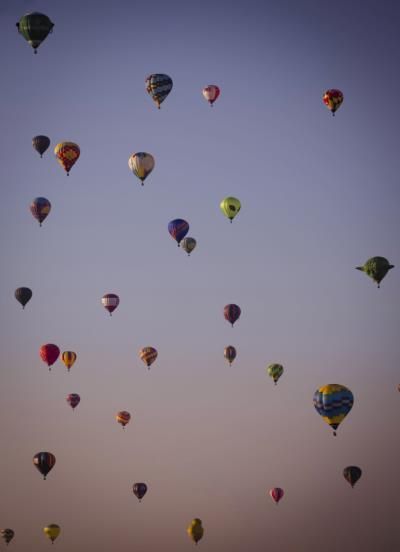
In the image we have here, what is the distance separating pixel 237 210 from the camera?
58812mm

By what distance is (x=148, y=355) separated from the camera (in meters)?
61.0

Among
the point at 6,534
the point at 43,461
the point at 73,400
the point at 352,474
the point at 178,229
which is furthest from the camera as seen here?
the point at 6,534

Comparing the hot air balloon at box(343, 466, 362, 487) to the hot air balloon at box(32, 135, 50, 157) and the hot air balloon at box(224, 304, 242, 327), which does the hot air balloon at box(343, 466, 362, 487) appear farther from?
the hot air balloon at box(32, 135, 50, 157)

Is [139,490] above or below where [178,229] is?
below

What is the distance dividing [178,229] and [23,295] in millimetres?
10853

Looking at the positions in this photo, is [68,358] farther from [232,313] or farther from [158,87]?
[158,87]

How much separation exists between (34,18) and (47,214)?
12.7 meters

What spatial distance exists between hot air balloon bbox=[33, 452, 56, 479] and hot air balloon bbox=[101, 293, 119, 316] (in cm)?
999

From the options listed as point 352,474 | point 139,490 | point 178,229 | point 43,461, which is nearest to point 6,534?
point 139,490

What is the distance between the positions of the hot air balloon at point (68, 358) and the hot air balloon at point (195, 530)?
18.7 m

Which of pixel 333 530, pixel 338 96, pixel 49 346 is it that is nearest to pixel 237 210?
pixel 338 96

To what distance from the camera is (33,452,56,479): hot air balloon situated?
55.2 metres

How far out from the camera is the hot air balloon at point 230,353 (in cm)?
6366

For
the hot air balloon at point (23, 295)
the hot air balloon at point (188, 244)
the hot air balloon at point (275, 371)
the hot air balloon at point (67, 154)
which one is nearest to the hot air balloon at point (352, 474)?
the hot air balloon at point (275, 371)
